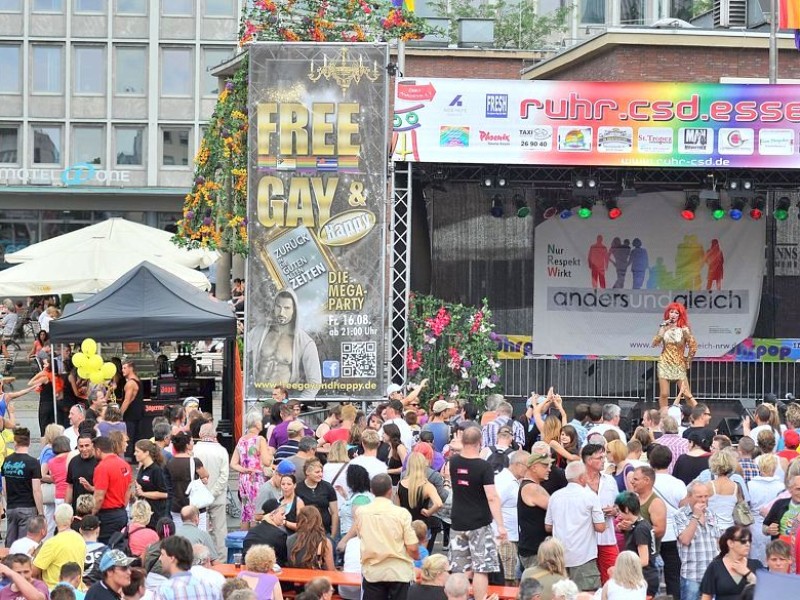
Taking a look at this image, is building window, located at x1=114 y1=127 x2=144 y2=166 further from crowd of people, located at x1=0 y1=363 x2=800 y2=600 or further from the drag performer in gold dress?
crowd of people, located at x1=0 y1=363 x2=800 y2=600

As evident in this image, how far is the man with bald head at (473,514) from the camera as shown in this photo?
32.3 ft

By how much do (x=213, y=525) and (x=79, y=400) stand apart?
301 inches

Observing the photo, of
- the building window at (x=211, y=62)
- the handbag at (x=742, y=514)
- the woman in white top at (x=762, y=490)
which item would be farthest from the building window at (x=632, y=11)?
the handbag at (x=742, y=514)

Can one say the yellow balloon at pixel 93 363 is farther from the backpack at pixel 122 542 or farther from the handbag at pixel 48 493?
the backpack at pixel 122 542

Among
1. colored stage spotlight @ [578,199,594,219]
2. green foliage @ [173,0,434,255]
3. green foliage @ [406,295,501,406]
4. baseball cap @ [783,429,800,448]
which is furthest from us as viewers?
colored stage spotlight @ [578,199,594,219]

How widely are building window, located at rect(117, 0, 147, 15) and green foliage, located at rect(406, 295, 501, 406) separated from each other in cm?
3321

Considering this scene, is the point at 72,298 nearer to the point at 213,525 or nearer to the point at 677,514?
the point at 213,525

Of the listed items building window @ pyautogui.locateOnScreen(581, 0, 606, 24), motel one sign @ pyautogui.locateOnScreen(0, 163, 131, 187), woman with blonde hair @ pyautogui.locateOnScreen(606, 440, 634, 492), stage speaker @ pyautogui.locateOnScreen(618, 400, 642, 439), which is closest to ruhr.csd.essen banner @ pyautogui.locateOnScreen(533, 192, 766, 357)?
stage speaker @ pyautogui.locateOnScreen(618, 400, 642, 439)

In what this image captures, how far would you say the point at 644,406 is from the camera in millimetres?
20859

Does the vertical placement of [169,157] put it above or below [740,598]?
above

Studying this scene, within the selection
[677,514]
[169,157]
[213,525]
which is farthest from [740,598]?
[169,157]

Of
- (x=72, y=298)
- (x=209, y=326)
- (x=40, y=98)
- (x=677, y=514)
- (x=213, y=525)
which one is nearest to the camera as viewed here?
(x=677, y=514)

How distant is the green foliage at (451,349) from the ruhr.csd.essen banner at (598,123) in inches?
99.5

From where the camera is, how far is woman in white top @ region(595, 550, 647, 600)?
314 inches
